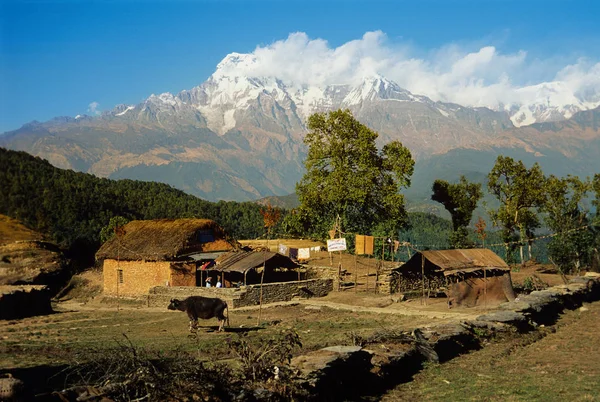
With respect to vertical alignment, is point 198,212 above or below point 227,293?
above

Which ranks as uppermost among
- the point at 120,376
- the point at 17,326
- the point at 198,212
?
the point at 198,212

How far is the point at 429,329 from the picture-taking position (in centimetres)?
1498

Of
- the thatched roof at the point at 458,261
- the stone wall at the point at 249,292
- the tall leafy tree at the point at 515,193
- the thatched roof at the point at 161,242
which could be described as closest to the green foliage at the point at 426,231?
the tall leafy tree at the point at 515,193

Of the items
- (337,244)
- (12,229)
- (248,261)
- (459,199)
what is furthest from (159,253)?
(12,229)

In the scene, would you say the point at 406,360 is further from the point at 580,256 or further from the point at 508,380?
the point at 580,256

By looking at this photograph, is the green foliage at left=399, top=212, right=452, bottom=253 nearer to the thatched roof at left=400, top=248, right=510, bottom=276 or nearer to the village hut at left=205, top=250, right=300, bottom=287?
the village hut at left=205, top=250, right=300, bottom=287

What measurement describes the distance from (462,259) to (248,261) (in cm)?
1213

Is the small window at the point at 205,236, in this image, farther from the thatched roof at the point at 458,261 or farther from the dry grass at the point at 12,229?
the dry grass at the point at 12,229

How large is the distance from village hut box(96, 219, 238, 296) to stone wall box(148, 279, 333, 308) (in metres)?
3.47

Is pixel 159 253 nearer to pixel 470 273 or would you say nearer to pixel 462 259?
pixel 462 259

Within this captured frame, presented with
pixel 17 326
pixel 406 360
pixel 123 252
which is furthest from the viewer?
pixel 123 252

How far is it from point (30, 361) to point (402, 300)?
63.3 feet

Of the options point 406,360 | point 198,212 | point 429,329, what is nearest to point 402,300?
point 429,329

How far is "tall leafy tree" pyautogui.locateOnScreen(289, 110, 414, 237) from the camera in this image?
150 feet
